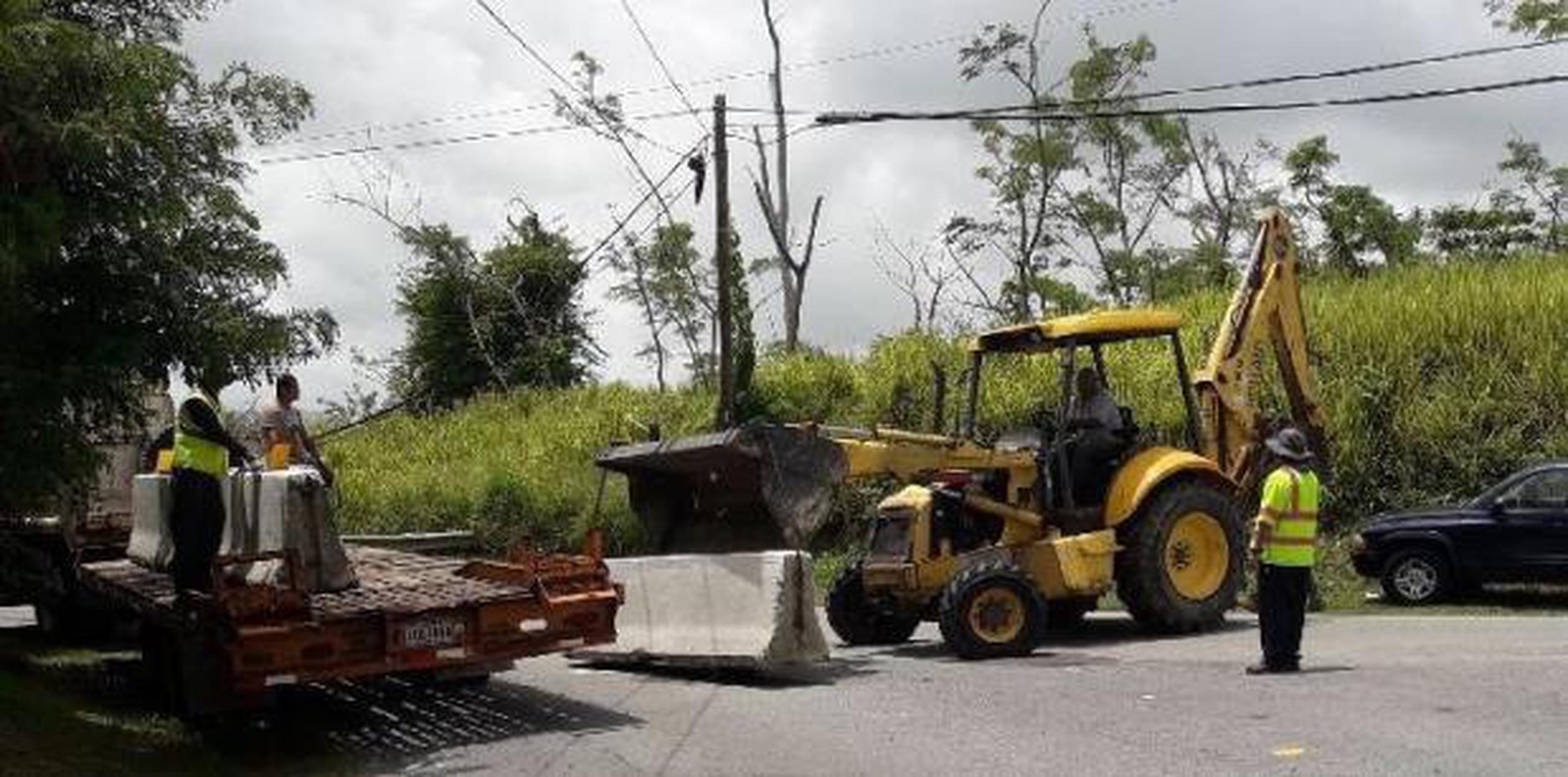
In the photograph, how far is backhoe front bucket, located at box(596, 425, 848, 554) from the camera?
12.5m

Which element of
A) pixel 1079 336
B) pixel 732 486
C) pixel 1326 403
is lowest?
pixel 732 486

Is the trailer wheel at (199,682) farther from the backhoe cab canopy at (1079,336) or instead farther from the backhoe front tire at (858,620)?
the backhoe cab canopy at (1079,336)

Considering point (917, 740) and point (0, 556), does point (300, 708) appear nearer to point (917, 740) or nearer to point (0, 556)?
point (0, 556)

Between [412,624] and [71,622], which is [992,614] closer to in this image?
[412,624]

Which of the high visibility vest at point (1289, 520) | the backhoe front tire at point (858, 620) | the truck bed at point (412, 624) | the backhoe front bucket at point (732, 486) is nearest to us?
the truck bed at point (412, 624)

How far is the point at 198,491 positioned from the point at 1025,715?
5270 millimetres

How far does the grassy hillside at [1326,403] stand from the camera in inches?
829

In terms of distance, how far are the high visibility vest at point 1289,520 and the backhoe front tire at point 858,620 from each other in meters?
3.79

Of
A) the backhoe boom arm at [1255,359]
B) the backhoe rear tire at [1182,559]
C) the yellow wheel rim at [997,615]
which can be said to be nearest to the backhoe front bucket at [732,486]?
the yellow wheel rim at [997,615]

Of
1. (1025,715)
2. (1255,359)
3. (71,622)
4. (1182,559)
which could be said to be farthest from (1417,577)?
(71,622)

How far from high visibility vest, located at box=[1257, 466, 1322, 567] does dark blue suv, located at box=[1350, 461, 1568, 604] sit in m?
6.19

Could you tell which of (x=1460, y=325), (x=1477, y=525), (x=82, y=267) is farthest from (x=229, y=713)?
(x=1460, y=325)

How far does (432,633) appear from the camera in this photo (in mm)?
10117

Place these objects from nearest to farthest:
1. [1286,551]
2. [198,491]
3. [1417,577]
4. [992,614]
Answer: [198,491] < [1286,551] < [992,614] < [1417,577]
